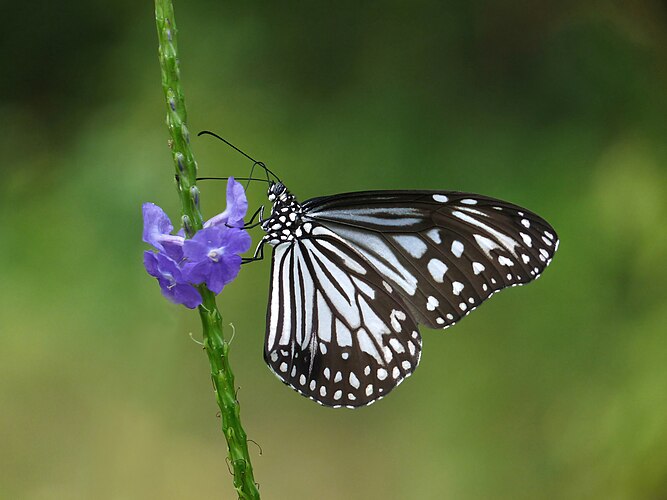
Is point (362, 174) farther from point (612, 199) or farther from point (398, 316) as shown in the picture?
point (398, 316)

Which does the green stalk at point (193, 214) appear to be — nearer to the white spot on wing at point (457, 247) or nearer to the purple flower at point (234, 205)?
the purple flower at point (234, 205)

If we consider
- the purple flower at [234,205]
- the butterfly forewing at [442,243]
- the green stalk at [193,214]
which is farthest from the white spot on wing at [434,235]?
the green stalk at [193,214]

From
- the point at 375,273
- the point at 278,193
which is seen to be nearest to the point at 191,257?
the point at 278,193

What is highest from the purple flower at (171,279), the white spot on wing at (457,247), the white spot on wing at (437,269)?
the white spot on wing at (457,247)

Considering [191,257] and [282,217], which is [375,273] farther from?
[191,257]

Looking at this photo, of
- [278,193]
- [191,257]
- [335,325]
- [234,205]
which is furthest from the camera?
[335,325]

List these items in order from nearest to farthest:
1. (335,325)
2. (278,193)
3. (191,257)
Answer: (191,257)
(278,193)
(335,325)

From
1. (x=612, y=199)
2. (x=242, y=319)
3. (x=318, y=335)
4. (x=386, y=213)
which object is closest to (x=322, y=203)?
(x=386, y=213)
